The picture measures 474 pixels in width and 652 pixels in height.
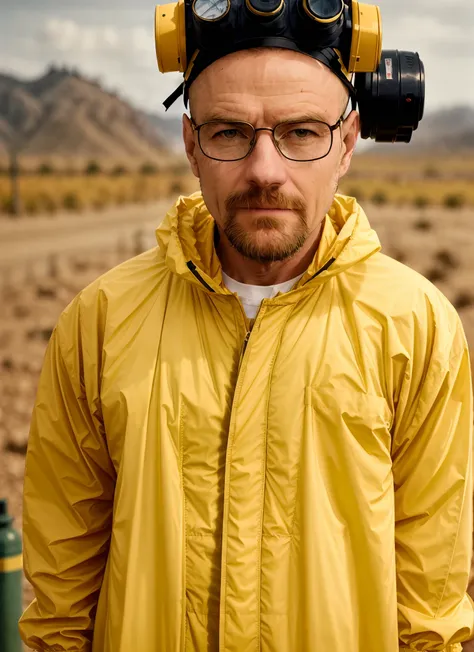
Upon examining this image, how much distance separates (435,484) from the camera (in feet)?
5.99

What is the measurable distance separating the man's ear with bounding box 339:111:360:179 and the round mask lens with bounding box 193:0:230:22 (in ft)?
1.21

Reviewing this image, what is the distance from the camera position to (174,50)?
6.01 feet

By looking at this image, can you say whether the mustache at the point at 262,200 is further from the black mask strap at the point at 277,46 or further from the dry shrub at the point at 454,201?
the dry shrub at the point at 454,201

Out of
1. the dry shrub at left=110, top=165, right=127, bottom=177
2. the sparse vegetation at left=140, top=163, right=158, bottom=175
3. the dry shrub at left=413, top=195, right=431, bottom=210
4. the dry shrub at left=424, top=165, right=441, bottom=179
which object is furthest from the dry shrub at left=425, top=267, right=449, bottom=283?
the dry shrub at left=424, top=165, right=441, bottom=179

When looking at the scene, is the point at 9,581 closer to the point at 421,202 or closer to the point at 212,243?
the point at 212,243

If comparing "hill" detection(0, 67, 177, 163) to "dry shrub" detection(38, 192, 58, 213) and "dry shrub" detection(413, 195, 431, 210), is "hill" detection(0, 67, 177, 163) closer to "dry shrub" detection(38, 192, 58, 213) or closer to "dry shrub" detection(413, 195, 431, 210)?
"dry shrub" detection(38, 192, 58, 213)

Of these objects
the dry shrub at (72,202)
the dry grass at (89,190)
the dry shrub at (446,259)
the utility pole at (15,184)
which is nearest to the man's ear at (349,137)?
the dry shrub at (446,259)

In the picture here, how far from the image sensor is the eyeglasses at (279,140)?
1753mm

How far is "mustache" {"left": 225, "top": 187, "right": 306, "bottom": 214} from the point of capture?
5.70ft

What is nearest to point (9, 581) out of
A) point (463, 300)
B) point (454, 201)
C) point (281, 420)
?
point (281, 420)

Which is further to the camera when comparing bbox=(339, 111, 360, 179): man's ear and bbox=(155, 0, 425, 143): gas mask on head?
bbox=(339, 111, 360, 179): man's ear

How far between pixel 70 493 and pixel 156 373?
1.28ft

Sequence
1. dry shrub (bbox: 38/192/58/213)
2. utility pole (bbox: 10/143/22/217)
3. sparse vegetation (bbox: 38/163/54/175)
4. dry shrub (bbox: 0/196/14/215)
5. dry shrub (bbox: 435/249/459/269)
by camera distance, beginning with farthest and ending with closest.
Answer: sparse vegetation (bbox: 38/163/54/175), dry shrub (bbox: 38/192/58/213), utility pole (bbox: 10/143/22/217), dry shrub (bbox: 0/196/14/215), dry shrub (bbox: 435/249/459/269)

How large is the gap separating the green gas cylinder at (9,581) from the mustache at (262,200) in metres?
2.14
